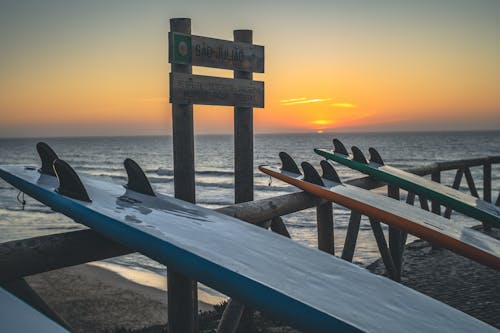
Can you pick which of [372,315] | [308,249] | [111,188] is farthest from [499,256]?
[111,188]

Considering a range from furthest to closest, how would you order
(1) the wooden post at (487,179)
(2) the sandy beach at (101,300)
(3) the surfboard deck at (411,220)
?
1. (1) the wooden post at (487,179)
2. (2) the sandy beach at (101,300)
3. (3) the surfboard deck at (411,220)

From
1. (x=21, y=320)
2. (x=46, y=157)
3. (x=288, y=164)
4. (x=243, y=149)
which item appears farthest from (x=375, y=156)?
(x=21, y=320)

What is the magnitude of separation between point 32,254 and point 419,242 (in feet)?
21.4

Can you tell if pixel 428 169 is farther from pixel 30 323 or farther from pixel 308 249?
pixel 30 323

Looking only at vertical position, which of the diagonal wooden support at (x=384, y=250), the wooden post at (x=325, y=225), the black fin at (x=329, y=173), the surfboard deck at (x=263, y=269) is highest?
the black fin at (x=329, y=173)

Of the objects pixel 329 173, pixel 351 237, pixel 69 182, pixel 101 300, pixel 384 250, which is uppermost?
pixel 69 182

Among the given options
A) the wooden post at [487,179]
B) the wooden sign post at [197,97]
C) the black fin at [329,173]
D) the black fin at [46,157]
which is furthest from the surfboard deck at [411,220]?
the wooden post at [487,179]

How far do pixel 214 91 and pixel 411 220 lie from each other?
5.77 feet

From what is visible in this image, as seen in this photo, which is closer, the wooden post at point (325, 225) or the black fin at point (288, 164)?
the wooden post at point (325, 225)

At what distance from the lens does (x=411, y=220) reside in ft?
11.1

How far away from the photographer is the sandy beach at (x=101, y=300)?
7242 millimetres

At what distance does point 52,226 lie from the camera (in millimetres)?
16297

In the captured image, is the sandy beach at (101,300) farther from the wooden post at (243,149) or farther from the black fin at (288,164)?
the black fin at (288,164)

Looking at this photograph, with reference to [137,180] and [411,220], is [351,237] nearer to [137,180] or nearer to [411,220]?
[411,220]
